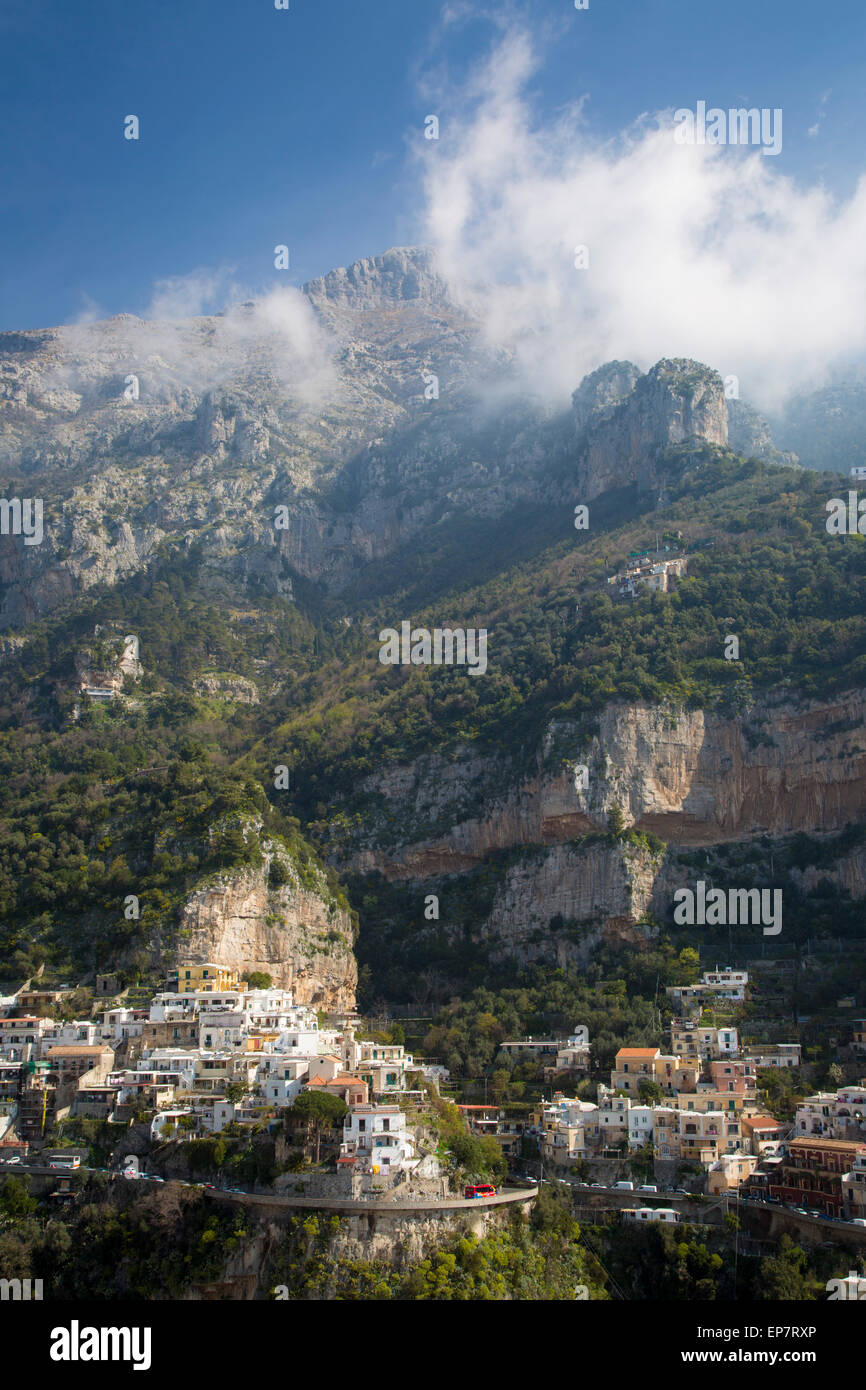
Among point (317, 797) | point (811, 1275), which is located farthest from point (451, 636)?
point (811, 1275)

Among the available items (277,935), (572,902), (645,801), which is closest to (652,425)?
(645,801)

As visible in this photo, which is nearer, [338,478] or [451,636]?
[451,636]

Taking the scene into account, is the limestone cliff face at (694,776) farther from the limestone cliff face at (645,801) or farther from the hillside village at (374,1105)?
the hillside village at (374,1105)

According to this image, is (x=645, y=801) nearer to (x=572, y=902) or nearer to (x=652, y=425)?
(x=572, y=902)

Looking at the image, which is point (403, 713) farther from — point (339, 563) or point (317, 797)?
point (339, 563)

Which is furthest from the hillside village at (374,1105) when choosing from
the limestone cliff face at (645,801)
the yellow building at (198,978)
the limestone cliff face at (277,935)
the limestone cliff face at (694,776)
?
the limestone cliff face at (694,776)

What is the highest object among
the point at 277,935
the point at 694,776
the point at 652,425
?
the point at 652,425

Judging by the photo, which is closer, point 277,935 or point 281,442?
point 277,935
